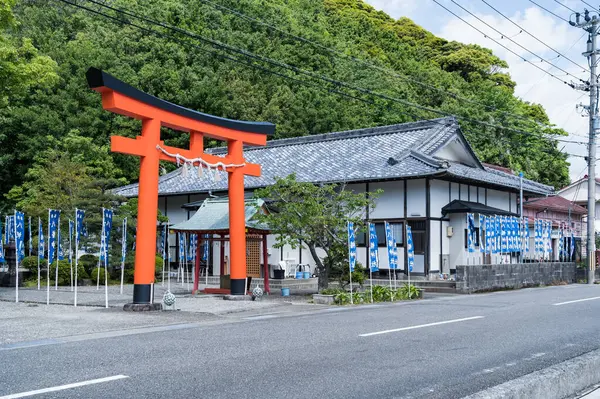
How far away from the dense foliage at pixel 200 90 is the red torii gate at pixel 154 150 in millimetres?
10318

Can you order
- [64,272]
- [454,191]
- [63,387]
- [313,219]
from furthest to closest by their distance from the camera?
1. [454,191]
2. [64,272]
3. [313,219]
4. [63,387]

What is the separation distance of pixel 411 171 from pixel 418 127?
5237 millimetres

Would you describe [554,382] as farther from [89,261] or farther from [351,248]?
[89,261]

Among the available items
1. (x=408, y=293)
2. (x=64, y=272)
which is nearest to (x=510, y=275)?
(x=408, y=293)

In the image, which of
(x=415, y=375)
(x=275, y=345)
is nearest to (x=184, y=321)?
(x=275, y=345)

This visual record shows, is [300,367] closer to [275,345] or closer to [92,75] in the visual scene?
[275,345]

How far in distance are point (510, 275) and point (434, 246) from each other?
10.4 ft

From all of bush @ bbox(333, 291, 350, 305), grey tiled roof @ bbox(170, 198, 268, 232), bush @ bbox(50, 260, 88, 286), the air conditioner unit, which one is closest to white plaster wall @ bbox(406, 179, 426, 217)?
the air conditioner unit

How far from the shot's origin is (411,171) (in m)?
24.1

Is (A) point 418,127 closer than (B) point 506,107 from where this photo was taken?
Yes

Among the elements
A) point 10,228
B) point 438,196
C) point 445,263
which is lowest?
point 445,263

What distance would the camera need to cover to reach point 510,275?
77.2ft

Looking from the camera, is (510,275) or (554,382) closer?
(554,382)

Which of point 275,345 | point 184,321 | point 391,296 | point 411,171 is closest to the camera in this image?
point 275,345
